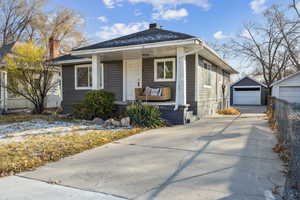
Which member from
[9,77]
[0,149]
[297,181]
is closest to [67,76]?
[9,77]

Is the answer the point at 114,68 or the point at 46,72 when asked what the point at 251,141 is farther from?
the point at 46,72

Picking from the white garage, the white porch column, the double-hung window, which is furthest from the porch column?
the white garage

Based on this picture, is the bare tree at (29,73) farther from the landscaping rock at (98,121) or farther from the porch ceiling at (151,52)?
the landscaping rock at (98,121)

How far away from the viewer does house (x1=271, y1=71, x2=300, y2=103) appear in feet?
43.0

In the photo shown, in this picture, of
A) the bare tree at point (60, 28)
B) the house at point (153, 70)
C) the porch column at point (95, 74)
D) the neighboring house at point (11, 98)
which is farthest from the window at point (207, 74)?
the bare tree at point (60, 28)

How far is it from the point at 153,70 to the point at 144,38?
5.90 ft

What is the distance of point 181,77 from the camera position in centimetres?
801

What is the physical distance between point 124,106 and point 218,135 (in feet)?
14.3

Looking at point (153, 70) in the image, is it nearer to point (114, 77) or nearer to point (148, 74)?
point (148, 74)

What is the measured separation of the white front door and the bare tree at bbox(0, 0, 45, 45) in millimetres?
19905

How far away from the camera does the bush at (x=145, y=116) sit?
25.3ft

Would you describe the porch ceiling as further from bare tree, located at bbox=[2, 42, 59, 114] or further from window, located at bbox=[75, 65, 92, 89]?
bare tree, located at bbox=[2, 42, 59, 114]

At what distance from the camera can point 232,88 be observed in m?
26.2

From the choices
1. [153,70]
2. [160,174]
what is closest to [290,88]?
[153,70]
